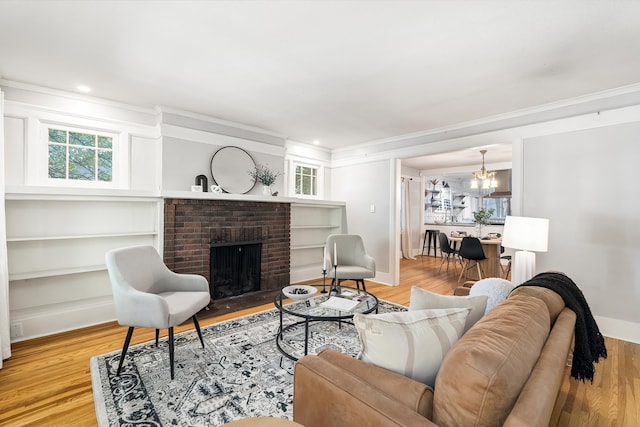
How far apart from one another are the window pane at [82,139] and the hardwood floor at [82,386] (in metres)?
1.94

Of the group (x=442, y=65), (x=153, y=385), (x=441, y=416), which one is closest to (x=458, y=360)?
(x=441, y=416)

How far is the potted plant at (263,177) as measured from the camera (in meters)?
4.18

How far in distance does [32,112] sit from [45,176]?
62cm

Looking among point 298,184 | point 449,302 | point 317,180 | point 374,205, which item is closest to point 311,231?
point 298,184

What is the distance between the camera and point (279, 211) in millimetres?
4414

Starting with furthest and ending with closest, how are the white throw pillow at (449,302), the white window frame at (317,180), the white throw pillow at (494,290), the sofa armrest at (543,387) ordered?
1. the white window frame at (317,180)
2. the white throw pillow at (494,290)
3. the white throw pillow at (449,302)
4. the sofa armrest at (543,387)

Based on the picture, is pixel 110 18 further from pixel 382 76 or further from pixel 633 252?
pixel 633 252

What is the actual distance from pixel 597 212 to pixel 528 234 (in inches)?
39.1

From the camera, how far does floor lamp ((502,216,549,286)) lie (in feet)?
8.46

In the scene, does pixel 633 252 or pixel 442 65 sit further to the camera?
pixel 633 252

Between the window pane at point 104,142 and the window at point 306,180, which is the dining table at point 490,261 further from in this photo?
the window pane at point 104,142

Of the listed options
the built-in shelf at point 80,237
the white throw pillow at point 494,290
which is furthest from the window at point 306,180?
the white throw pillow at point 494,290

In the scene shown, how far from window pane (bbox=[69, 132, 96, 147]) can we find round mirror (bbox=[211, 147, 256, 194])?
1.26 m

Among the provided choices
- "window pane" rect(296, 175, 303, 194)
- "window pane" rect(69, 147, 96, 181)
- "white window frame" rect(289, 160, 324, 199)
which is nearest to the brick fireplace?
"white window frame" rect(289, 160, 324, 199)
